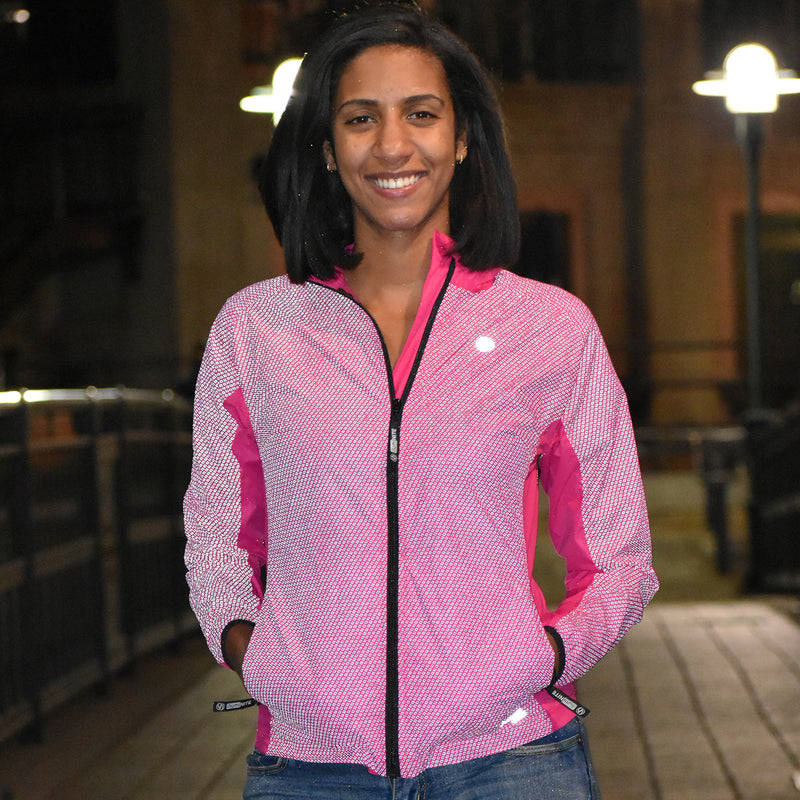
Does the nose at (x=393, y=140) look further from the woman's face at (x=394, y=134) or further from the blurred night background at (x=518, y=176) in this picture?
the blurred night background at (x=518, y=176)

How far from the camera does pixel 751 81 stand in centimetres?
1055

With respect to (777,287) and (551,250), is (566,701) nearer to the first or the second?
(551,250)

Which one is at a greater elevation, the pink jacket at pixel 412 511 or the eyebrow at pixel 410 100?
the eyebrow at pixel 410 100

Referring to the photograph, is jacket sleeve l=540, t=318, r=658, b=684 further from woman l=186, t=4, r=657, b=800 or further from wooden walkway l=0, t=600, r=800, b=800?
wooden walkway l=0, t=600, r=800, b=800

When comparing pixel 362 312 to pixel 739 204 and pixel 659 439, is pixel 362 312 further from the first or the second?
pixel 739 204

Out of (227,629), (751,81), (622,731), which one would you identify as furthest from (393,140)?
(751,81)

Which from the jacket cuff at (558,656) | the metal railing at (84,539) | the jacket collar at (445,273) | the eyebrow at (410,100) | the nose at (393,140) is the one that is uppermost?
the eyebrow at (410,100)

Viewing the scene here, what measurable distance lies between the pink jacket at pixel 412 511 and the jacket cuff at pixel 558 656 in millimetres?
15

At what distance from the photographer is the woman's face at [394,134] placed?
2.32 m

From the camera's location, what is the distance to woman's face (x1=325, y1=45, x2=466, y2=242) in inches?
91.3

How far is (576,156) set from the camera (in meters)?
22.8

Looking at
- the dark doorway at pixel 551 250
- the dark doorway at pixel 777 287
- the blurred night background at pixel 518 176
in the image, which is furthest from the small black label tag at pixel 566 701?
the dark doorway at pixel 551 250

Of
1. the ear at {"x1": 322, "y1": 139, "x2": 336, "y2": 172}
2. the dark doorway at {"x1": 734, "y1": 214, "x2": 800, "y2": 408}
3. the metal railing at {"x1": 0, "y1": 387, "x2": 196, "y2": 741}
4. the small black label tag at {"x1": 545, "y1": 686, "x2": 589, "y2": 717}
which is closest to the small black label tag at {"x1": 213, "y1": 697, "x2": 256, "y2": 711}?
the small black label tag at {"x1": 545, "y1": 686, "x2": 589, "y2": 717}

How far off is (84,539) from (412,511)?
5407 mm
